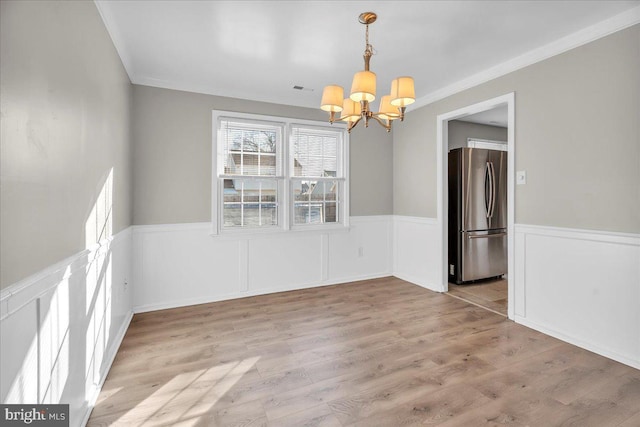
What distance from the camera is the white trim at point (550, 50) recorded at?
2.38 meters

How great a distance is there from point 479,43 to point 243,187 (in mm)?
2933

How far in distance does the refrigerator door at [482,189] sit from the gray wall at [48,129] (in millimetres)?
4268

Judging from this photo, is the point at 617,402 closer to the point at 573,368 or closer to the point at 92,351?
the point at 573,368

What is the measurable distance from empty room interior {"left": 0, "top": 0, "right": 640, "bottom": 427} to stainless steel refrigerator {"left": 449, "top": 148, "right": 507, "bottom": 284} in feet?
0.11

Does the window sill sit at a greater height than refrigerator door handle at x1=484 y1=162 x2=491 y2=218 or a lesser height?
lesser

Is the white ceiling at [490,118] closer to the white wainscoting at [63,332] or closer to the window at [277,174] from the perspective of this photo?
the window at [277,174]

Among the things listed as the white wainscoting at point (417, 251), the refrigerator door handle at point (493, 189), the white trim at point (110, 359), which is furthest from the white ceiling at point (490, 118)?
the white trim at point (110, 359)

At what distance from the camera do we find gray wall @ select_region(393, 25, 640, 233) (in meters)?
2.38

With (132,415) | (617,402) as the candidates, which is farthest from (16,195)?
(617,402)

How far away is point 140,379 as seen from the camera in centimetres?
218

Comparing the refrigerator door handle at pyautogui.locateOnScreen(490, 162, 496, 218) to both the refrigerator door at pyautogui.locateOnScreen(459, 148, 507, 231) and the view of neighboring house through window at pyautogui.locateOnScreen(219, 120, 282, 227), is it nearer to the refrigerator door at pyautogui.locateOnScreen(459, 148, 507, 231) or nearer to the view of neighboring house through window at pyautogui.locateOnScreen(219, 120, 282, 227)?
the refrigerator door at pyautogui.locateOnScreen(459, 148, 507, 231)

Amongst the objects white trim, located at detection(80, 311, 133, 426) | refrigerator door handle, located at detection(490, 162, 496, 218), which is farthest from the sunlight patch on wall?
refrigerator door handle, located at detection(490, 162, 496, 218)

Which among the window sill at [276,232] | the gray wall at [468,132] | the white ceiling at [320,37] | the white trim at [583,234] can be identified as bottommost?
the window sill at [276,232]

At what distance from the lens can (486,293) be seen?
4148 millimetres
